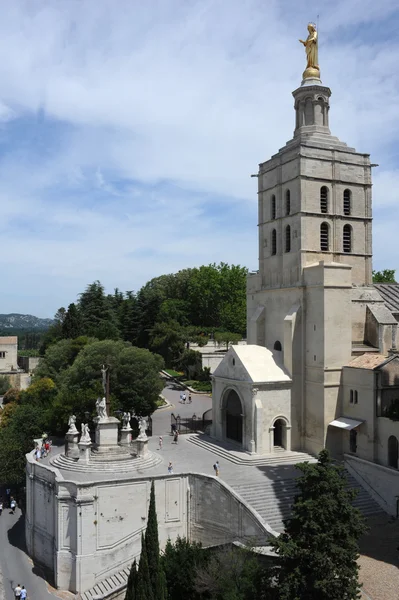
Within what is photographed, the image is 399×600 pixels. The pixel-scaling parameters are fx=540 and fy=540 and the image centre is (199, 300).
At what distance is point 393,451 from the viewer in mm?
28250

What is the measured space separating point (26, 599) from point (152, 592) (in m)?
8.61

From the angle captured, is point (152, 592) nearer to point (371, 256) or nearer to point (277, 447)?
point (277, 447)

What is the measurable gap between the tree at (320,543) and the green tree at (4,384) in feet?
189

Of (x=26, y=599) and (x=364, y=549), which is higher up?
(x=364, y=549)

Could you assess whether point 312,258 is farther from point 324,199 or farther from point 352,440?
point 352,440

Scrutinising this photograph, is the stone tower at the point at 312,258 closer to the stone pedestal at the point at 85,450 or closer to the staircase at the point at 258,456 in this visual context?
the staircase at the point at 258,456

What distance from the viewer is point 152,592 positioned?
20828 millimetres

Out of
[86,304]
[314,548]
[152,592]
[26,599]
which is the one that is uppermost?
[86,304]

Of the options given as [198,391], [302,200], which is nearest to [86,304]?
[198,391]

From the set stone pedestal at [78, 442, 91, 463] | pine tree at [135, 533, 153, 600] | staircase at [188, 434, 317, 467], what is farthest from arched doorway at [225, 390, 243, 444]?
pine tree at [135, 533, 153, 600]

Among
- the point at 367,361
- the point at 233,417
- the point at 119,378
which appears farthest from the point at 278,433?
the point at 119,378

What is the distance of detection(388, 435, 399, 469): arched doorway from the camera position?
92.2 ft

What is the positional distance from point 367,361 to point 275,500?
959 centimetres

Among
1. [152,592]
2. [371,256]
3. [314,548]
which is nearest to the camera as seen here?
[314,548]
